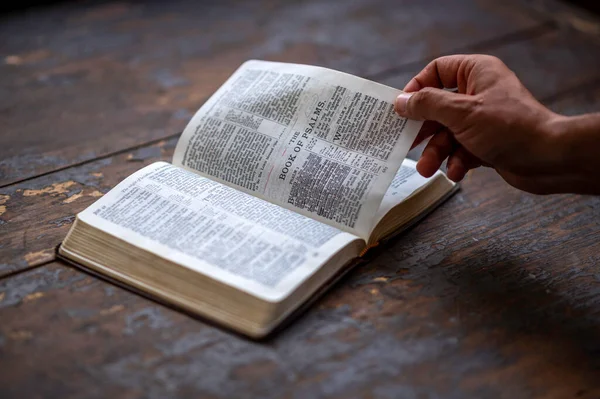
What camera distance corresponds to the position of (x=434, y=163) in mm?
1030

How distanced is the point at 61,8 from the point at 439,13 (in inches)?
37.3

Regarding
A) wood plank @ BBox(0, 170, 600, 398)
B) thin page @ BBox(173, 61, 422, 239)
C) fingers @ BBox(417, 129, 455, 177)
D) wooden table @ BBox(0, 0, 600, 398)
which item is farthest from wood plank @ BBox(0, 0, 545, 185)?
fingers @ BBox(417, 129, 455, 177)

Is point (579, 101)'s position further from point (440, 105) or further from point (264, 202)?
point (264, 202)

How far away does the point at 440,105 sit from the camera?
95 centimetres

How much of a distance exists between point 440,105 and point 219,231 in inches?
13.6

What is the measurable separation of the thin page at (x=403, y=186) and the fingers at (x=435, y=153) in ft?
0.08

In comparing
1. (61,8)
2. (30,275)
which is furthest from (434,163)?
(61,8)

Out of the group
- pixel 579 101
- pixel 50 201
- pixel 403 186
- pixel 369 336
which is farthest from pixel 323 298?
pixel 579 101

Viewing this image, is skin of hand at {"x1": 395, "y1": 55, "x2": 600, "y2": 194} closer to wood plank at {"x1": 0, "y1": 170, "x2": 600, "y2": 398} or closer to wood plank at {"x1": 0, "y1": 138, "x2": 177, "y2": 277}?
wood plank at {"x1": 0, "y1": 170, "x2": 600, "y2": 398}

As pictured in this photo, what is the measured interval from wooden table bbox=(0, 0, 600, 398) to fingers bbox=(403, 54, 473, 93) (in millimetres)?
189

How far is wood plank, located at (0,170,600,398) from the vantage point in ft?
2.60

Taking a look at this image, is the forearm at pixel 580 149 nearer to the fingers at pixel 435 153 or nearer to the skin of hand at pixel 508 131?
the skin of hand at pixel 508 131

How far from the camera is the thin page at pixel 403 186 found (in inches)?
39.3

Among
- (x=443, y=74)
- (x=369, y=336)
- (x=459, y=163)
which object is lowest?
(x=369, y=336)
